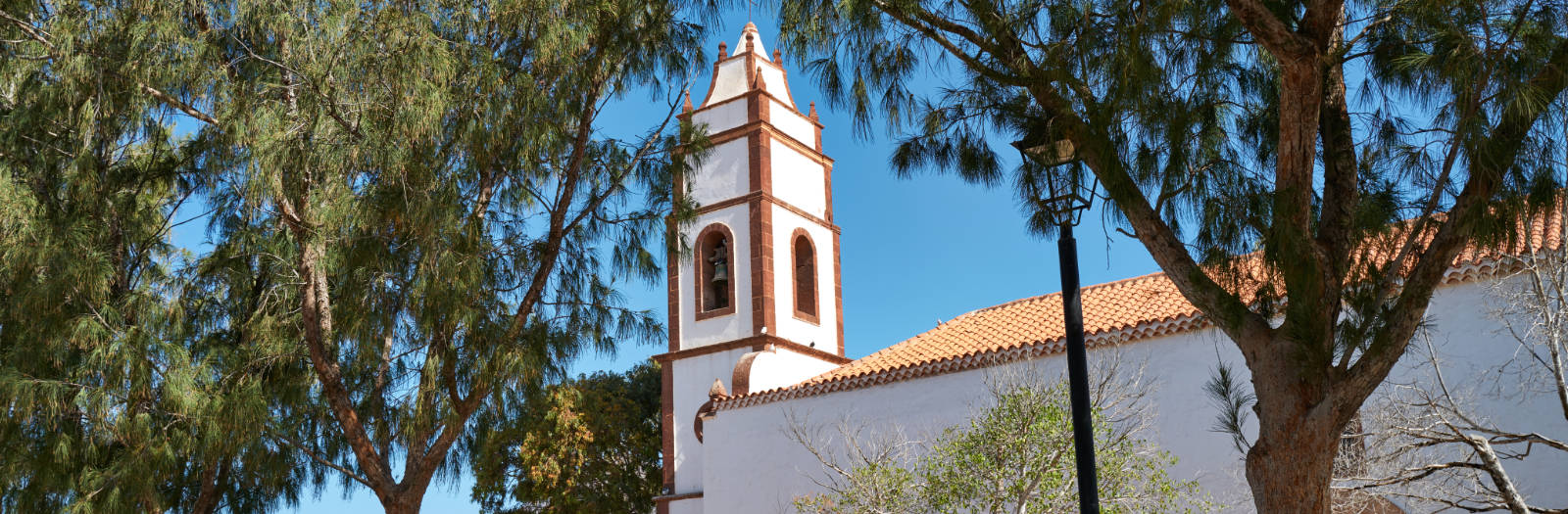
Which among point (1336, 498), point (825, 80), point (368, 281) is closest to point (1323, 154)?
point (825, 80)

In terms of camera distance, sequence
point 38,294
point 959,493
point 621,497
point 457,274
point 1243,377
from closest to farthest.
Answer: point 457,274 → point 38,294 → point 959,493 → point 1243,377 → point 621,497

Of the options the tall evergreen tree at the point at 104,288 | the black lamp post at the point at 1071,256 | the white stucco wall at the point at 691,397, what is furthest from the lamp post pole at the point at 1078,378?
the white stucco wall at the point at 691,397

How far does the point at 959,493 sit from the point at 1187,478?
258 centimetres

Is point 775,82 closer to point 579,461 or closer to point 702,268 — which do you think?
point 702,268

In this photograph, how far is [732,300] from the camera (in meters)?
18.9

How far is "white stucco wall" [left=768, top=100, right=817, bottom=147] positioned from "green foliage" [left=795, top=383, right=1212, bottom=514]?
9913mm

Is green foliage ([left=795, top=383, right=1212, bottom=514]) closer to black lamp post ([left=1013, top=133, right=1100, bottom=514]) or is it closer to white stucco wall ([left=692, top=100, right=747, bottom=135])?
black lamp post ([left=1013, top=133, right=1100, bottom=514])

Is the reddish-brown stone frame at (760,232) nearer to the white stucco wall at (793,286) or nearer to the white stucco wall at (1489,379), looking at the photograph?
the white stucco wall at (793,286)

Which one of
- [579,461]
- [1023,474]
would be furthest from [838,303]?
[1023,474]

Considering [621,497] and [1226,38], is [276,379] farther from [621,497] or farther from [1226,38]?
[621,497]

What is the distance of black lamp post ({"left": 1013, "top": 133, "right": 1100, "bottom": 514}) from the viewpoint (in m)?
4.84

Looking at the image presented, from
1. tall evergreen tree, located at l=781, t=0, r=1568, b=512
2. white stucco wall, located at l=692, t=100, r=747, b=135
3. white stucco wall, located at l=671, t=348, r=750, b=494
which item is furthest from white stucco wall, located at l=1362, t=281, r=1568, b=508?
white stucco wall, located at l=692, t=100, r=747, b=135

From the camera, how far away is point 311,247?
7.77m

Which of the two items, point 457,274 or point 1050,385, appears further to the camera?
point 1050,385
